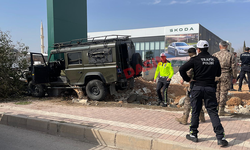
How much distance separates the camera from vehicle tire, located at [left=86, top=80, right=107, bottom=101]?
7520mm

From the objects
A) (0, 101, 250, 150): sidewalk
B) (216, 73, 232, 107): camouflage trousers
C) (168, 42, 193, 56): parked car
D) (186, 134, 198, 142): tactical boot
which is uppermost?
(168, 42, 193, 56): parked car

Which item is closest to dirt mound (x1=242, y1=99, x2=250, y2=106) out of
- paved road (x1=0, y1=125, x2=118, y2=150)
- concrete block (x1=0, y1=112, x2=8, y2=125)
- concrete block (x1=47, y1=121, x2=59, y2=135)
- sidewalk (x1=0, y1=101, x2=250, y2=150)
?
sidewalk (x1=0, y1=101, x2=250, y2=150)

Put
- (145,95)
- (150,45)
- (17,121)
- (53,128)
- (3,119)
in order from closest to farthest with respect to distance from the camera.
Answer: (53,128), (17,121), (3,119), (145,95), (150,45)

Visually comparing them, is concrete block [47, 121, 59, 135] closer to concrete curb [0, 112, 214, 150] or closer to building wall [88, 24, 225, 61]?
concrete curb [0, 112, 214, 150]

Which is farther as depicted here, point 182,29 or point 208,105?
point 182,29

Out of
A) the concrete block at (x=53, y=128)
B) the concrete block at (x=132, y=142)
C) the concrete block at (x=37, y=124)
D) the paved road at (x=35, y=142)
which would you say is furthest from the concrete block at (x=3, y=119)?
the concrete block at (x=132, y=142)

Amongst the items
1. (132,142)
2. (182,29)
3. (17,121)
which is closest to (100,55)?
(17,121)

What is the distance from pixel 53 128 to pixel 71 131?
1.89 ft

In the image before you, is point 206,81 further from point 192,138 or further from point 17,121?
point 17,121

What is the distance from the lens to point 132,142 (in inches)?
149

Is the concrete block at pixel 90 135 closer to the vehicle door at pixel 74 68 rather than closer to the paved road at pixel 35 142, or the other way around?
the paved road at pixel 35 142

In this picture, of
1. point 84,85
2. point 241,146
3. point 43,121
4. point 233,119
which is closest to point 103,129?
point 43,121

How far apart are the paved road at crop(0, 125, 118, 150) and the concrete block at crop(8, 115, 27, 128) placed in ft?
1.41

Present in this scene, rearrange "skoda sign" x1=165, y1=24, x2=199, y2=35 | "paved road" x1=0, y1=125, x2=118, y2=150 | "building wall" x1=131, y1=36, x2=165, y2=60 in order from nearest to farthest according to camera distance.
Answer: "paved road" x1=0, y1=125, x2=118, y2=150 < "skoda sign" x1=165, y1=24, x2=199, y2=35 < "building wall" x1=131, y1=36, x2=165, y2=60
